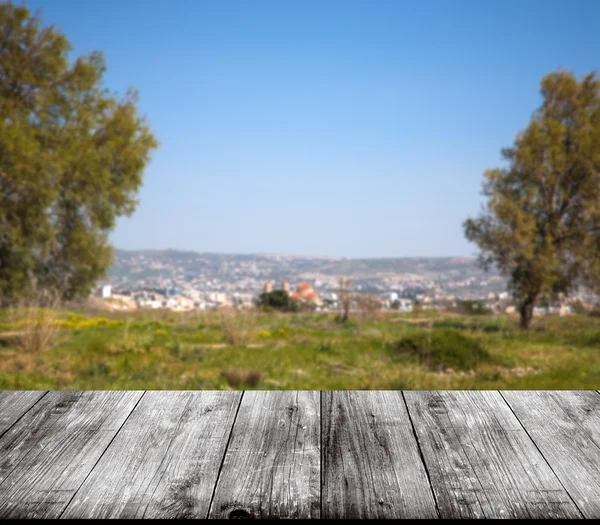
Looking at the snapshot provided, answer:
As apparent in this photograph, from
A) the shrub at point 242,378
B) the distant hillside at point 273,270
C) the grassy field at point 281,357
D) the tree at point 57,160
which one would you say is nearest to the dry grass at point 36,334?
the grassy field at point 281,357

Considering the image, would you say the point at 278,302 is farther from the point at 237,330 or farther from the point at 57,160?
the point at 57,160

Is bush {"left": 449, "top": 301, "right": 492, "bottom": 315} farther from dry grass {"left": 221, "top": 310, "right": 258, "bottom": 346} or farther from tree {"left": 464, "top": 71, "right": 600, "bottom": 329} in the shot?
dry grass {"left": 221, "top": 310, "right": 258, "bottom": 346}

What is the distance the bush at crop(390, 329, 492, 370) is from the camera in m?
9.92

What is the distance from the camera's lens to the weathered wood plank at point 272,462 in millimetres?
1244

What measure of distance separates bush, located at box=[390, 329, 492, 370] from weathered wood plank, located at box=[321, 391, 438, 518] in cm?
804

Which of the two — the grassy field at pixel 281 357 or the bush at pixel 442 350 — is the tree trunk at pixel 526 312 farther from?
the bush at pixel 442 350

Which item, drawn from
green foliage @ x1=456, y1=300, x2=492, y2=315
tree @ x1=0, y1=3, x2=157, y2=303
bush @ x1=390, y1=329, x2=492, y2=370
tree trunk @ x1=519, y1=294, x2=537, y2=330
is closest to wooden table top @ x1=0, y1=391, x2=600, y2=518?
bush @ x1=390, y1=329, x2=492, y2=370

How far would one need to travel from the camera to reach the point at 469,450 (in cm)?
152

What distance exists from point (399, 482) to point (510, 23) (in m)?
35.3

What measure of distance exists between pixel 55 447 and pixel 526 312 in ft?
59.1

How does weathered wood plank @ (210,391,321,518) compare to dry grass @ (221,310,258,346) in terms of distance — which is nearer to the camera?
weathered wood plank @ (210,391,321,518)

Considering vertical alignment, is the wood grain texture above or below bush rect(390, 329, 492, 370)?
above

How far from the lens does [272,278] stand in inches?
1652

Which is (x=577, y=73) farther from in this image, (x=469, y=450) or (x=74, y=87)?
(x=469, y=450)
